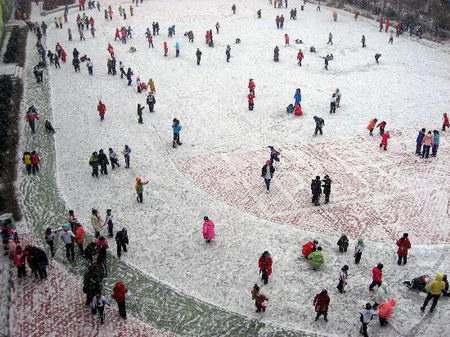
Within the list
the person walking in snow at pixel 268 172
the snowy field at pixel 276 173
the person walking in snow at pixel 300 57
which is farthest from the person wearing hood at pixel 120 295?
the person walking in snow at pixel 300 57

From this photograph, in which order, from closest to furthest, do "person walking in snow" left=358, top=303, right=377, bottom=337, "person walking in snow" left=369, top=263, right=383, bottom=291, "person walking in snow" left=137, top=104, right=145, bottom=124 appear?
"person walking in snow" left=358, top=303, right=377, bottom=337, "person walking in snow" left=369, top=263, right=383, bottom=291, "person walking in snow" left=137, top=104, right=145, bottom=124

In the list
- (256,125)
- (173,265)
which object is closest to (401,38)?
(256,125)

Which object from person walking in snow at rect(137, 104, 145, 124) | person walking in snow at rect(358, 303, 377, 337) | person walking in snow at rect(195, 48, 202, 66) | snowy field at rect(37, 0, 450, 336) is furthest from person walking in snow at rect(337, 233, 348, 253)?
person walking in snow at rect(195, 48, 202, 66)

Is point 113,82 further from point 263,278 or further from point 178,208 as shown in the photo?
point 263,278

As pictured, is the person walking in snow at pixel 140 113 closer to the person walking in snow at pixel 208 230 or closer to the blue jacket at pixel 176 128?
the blue jacket at pixel 176 128

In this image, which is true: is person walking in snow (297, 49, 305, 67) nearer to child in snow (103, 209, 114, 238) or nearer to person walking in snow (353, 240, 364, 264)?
person walking in snow (353, 240, 364, 264)

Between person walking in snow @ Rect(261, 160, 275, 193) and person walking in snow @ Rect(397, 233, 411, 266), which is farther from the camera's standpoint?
person walking in snow @ Rect(261, 160, 275, 193)
